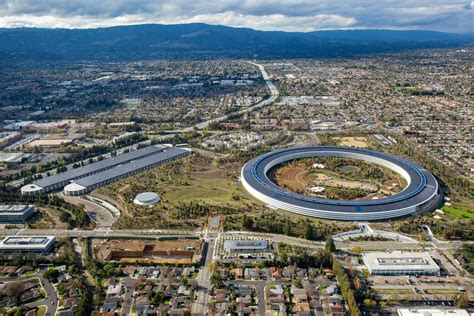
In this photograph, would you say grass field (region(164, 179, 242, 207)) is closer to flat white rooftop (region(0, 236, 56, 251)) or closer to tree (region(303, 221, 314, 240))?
tree (region(303, 221, 314, 240))

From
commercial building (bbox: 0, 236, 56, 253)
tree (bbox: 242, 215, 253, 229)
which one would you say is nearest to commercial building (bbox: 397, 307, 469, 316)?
tree (bbox: 242, 215, 253, 229)

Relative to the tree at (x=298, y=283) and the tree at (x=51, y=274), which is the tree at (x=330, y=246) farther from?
the tree at (x=51, y=274)

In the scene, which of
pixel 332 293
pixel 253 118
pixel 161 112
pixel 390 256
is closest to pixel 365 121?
pixel 253 118

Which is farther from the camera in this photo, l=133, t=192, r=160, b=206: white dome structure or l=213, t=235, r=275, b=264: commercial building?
l=133, t=192, r=160, b=206: white dome structure

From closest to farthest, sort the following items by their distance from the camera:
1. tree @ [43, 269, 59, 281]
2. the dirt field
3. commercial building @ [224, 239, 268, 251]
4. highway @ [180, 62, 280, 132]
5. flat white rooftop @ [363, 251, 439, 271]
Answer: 1. tree @ [43, 269, 59, 281]
2. flat white rooftop @ [363, 251, 439, 271]
3. commercial building @ [224, 239, 268, 251]
4. the dirt field
5. highway @ [180, 62, 280, 132]

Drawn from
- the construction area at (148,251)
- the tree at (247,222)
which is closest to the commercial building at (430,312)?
the tree at (247,222)

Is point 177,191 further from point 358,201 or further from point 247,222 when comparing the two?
point 358,201

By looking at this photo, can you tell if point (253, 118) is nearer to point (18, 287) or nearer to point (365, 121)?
point (365, 121)
